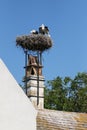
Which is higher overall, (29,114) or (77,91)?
(77,91)

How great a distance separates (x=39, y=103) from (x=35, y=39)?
4.24 m

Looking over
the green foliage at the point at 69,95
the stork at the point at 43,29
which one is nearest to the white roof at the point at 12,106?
the stork at the point at 43,29

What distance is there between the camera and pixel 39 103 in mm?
15219

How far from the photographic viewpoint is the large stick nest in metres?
18.6

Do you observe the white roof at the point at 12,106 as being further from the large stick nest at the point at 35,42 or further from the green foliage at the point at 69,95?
the green foliage at the point at 69,95

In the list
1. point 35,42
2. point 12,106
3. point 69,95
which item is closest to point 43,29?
point 35,42

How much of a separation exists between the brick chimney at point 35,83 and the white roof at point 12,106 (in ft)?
7.43

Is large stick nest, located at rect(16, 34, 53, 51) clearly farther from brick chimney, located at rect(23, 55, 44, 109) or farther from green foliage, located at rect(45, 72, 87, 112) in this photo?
green foliage, located at rect(45, 72, 87, 112)

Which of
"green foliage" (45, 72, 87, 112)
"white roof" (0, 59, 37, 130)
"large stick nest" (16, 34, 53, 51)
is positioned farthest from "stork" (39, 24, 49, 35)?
"green foliage" (45, 72, 87, 112)

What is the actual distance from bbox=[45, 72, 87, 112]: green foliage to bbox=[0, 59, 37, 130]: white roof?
21018 mm

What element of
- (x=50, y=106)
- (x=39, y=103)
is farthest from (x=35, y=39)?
(x=50, y=106)

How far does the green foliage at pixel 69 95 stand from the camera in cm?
3359

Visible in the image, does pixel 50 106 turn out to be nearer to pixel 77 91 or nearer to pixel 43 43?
pixel 77 91

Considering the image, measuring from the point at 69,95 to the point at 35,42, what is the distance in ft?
53.3
